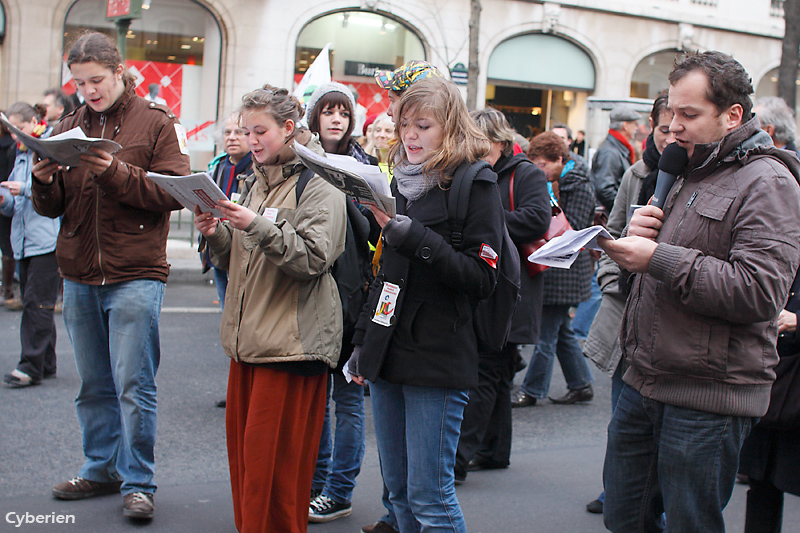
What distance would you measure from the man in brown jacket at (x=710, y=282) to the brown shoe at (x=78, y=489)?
2.77 meters

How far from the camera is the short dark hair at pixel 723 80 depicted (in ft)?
7.97

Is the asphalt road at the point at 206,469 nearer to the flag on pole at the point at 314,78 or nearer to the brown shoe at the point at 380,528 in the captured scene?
the brown shoe at the point at 380,528

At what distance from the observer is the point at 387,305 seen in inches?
111

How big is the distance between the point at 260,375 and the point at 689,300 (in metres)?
1.71

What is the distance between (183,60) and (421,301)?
1526cm

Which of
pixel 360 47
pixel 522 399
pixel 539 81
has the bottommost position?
pixel 522 399

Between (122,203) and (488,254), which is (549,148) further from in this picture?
(488,254)

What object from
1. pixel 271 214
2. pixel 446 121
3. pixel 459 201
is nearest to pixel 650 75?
pixel 271 214

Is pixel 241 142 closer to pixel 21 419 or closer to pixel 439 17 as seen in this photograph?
pixel 21 419

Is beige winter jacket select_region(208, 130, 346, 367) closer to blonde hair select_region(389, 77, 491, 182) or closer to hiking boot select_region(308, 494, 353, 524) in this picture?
blonde hair select_region(389, 77, 491, 182)

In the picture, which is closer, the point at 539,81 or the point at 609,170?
the point at 609,170

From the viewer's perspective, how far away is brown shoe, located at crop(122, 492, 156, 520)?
3.75m

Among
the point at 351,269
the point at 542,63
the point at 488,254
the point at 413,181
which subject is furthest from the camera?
the point at 542,63

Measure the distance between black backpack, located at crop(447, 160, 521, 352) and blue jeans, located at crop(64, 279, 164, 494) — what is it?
166 centimetres
